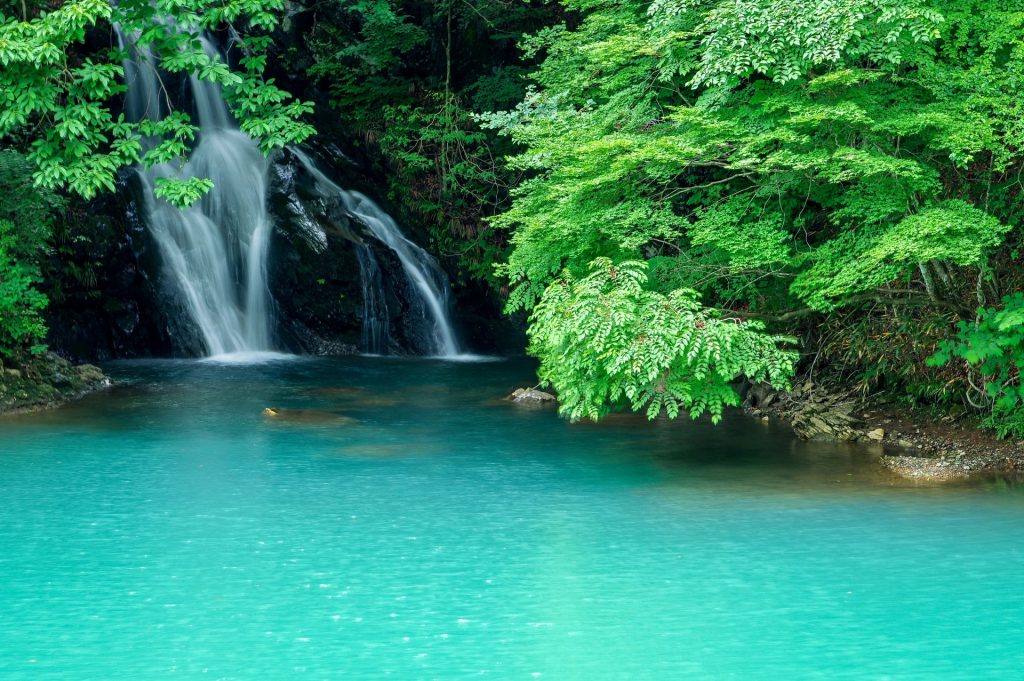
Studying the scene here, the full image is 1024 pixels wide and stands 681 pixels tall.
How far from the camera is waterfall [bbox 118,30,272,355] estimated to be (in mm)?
19375

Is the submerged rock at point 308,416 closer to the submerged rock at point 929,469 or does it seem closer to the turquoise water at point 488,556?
the turquoise water at point 488,556

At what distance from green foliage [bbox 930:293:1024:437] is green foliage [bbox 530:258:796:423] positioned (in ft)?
5.52

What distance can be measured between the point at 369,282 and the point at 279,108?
8.18 metres

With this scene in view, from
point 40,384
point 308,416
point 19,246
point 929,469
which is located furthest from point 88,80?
point 929,469

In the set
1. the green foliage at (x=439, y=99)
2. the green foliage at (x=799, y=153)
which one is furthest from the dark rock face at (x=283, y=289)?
the green foliage at (x=799, y=153)

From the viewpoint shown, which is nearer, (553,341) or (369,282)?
(553,341)

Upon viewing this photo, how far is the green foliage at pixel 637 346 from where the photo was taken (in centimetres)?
941

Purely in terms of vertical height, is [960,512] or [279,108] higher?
[279,108]

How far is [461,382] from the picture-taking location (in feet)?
56.0

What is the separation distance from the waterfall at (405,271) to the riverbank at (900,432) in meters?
7.91

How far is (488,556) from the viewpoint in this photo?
8102 millimetres

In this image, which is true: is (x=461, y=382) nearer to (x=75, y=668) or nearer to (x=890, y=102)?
(x=890, y=102)

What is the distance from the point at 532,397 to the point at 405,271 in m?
6.41

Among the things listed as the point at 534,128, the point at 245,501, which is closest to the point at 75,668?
the point at 245,501
